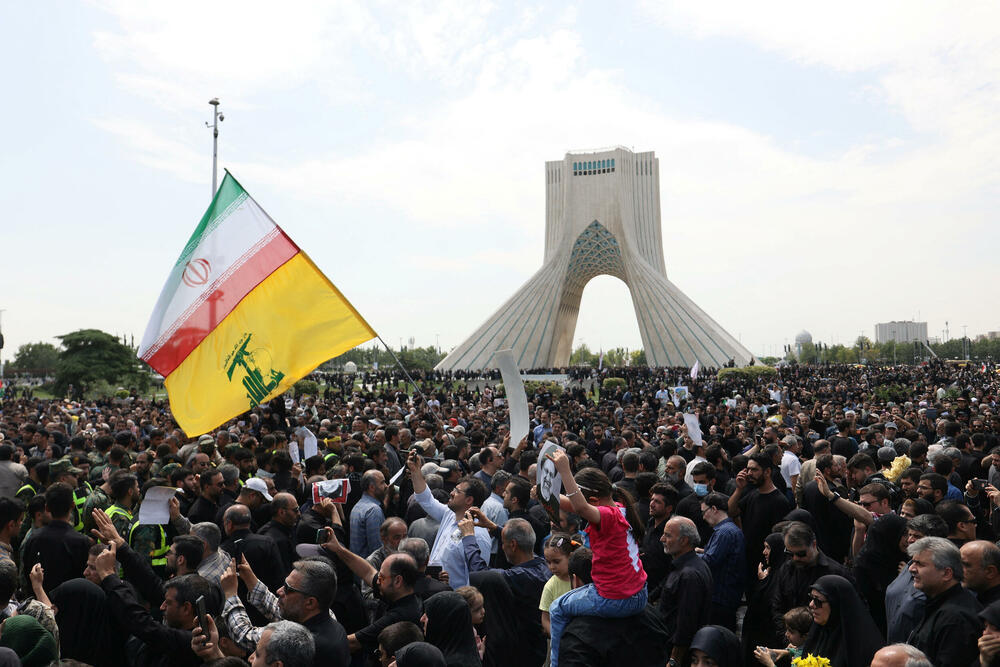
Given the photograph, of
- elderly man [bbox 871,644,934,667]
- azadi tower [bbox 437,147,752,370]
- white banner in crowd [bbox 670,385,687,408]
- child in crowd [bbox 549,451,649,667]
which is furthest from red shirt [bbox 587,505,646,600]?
azadi tower [bbox 437,147,752,370]

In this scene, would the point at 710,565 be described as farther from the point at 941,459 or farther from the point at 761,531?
the point at 941,459

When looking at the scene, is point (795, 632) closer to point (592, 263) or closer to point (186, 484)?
point (186, 484)

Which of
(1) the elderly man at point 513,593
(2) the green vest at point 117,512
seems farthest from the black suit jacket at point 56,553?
(1) the elderly man at point 513,593

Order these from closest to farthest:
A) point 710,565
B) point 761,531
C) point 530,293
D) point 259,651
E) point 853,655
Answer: point 259,651 < point 853,655 < point 710,565 < point 761,531 < point 530,293

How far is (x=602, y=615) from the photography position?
339cm

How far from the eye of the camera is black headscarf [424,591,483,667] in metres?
3.32

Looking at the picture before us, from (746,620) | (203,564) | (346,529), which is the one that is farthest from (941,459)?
(203,564)

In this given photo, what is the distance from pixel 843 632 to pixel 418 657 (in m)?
1.94

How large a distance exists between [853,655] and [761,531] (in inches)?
80.7

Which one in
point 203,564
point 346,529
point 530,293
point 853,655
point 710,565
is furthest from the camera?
point 530,293

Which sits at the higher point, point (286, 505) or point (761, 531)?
point (286, 505)

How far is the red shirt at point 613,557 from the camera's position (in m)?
3.35

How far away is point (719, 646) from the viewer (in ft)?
10.8

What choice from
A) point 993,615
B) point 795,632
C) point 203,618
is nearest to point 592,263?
point 795,632
